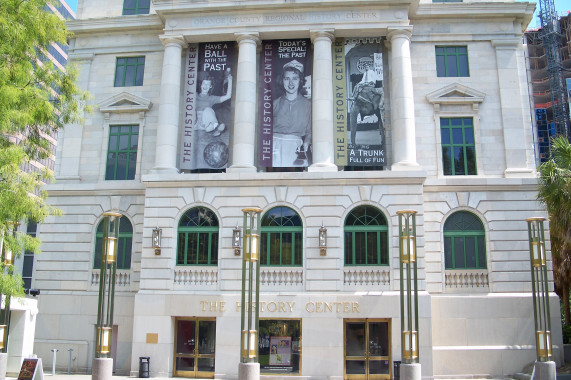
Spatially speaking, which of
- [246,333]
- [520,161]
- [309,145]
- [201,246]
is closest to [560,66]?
[520,161]

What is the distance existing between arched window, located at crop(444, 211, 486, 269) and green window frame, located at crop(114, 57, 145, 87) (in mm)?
17797

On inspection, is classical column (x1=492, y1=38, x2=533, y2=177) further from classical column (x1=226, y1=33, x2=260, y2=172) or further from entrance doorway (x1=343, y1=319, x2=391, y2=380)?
classical column (x1=226, y1=33, x2=260, y2=172)

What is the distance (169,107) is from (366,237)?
11630 millimetres

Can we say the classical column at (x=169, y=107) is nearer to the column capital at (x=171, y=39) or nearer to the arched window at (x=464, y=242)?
the column capital at (x=171, y=39)

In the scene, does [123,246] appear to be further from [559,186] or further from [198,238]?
[559,186]

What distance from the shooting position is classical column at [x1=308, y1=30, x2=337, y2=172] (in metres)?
27.9

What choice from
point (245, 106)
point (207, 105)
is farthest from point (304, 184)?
point (207, 105)

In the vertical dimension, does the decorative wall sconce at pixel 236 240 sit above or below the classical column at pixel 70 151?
below

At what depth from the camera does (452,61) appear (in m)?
30.4

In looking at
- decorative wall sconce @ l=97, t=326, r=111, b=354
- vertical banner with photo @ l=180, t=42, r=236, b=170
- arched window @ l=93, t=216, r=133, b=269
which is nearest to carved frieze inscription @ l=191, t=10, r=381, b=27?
vertical banner with photo @ l=180, t=42, r=236, b=170

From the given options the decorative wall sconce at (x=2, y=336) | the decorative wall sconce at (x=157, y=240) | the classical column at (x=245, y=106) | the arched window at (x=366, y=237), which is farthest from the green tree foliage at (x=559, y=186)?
the decorative wall sconce at (x=2, y=336)

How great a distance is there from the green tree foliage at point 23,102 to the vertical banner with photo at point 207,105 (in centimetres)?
829

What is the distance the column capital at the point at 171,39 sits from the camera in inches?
1181

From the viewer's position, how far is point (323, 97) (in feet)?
93.6
